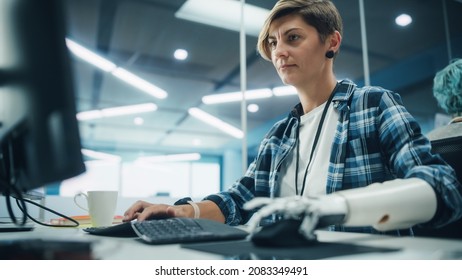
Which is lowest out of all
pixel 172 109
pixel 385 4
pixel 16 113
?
pixel 16 113

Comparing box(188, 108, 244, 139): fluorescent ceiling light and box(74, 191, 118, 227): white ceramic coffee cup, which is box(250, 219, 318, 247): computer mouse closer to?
box(74, 191, 118, 227): white ceramic coffee cup

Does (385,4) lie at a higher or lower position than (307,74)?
higher

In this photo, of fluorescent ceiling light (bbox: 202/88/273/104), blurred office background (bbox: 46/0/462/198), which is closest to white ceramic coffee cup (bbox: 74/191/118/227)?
blurred office background (bbox: 46/0/462/198)

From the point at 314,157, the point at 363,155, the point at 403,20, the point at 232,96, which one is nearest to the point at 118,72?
the point at 232,96

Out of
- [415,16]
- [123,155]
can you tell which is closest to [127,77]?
[123,155]

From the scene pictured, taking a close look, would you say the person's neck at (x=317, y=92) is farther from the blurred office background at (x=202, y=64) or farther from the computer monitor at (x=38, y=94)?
the blurred office background at (x=202, y=64)

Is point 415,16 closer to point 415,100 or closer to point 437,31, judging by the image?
point 437,31

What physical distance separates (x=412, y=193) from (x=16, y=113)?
604 mm

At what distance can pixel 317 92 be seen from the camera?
113 cm

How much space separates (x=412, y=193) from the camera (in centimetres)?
55

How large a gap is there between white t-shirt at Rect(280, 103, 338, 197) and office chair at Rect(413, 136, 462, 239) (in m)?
0.26

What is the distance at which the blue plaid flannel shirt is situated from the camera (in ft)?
2.05

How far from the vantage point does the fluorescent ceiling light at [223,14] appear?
2924mm

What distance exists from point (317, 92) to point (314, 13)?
24cm
